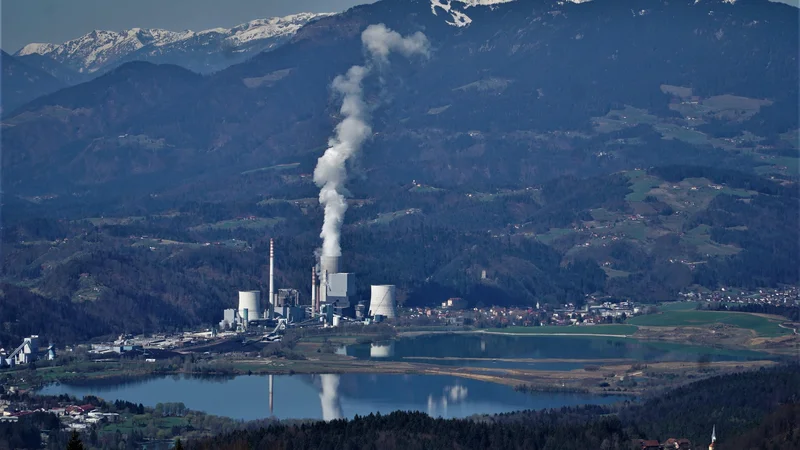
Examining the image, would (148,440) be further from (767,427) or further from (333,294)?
(333,294)

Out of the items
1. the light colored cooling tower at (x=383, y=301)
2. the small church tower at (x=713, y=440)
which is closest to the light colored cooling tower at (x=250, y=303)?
the light colored cooling tower at (x=383, y=301)

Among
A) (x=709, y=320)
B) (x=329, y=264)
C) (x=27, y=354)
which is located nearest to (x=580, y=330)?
(x=709, y=320)

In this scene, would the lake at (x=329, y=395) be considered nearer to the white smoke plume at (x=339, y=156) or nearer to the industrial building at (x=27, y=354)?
the industrial building at (x=27, y=354)

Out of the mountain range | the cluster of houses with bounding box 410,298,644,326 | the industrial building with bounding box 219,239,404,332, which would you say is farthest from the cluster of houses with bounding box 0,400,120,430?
the cluster of houses with bounding box 410,298,644,326

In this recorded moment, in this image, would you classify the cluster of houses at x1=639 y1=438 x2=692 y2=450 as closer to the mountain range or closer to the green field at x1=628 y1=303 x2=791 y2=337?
the green field at x1=628 y1=303 x2=791 y2=337

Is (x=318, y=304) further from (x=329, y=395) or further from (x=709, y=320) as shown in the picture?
(x=329, y=395)

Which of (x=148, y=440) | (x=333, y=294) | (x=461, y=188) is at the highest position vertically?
(x=461, y=188)

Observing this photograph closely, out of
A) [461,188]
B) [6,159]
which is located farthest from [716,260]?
[6,159]
